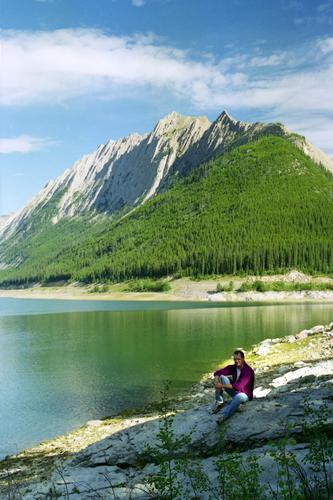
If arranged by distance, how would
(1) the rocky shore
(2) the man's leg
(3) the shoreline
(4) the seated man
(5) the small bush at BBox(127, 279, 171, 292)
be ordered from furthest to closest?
(5) the small bush at BBox(127, 279, 171, 292) → (3) the shoreline → (4) the seated man → (2) the man's leg → (1) the rocky shore

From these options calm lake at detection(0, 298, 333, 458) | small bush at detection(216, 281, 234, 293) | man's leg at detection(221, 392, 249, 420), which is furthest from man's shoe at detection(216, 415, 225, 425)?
small bush at detection(216, 281, 234, 293)

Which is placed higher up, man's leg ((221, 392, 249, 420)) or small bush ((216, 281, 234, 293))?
man's leg ((221, 392, 249, 420))

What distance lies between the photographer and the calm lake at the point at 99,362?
1276 inches

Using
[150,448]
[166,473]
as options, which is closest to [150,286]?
[150,448]

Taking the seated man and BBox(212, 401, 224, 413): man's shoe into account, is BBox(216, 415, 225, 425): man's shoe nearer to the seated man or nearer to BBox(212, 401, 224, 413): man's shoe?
the seated man

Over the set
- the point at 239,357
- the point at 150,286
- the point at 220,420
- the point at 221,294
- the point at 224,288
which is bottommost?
the point at 221,294

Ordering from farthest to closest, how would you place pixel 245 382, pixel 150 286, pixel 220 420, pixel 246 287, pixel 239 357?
pixel 150 286 < pixel 246 287 < pixel 239 357 < pixel 245 382 < pixel 220 420

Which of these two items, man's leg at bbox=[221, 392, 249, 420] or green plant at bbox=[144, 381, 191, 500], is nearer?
green plant at bbox=[144, 381, 191, 500]

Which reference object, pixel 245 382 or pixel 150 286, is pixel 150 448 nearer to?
pixel 245 382

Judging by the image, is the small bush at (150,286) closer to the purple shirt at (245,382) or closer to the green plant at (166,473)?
the purple shirt at (245,382)

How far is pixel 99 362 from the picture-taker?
50.1 meters

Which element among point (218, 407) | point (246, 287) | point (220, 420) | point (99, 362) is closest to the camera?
point (220, 420)

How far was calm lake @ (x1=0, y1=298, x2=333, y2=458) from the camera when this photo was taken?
32.4 metres

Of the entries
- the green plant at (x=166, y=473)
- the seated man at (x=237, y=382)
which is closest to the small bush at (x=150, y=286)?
the seated man at (x=237, y=382)
